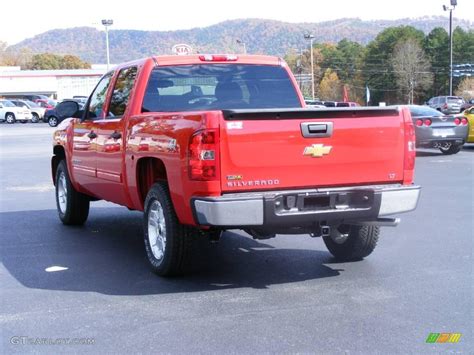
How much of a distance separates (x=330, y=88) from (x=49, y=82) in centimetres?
4629

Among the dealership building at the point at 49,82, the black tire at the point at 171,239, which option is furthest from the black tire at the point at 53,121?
the dealership building at the point at 49,82

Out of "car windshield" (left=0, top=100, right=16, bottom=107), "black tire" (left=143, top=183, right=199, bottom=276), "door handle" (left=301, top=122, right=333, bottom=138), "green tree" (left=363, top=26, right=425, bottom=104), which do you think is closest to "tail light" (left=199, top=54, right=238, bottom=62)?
"black tire" (left=143, top=183, right=199, bottom=276)

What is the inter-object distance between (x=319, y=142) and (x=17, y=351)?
2.82 m

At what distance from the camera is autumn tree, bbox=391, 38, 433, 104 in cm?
10019

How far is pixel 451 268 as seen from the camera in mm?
6633

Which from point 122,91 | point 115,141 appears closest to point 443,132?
point 122,91

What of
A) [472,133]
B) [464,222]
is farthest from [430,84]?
[464,222]

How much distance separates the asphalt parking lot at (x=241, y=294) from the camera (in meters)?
4.71

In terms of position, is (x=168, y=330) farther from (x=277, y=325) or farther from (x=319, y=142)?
(x=319, y=142)

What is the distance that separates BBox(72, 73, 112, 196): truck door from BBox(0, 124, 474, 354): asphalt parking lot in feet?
2.46

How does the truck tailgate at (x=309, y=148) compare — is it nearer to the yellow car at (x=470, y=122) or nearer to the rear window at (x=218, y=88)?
the rear window at (x=218, y=88)

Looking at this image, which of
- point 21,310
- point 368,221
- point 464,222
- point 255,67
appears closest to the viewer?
point 21,310

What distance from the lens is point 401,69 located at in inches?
3974

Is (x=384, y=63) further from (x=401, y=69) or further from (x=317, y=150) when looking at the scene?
(x=317, y=150)
